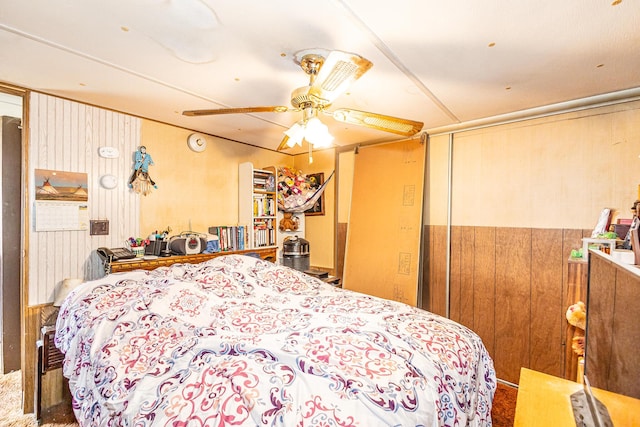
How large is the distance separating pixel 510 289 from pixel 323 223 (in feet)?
7.05

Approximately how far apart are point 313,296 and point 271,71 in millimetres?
1588

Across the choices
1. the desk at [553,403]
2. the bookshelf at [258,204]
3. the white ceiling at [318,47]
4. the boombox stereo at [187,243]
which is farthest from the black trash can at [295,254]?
the desk at [553,403]

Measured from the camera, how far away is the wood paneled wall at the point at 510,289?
232cm

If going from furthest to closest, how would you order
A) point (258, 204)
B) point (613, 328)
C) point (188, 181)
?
point (258, 204)
point (188, 181)
point (613, 328)

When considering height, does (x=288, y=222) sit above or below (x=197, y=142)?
below

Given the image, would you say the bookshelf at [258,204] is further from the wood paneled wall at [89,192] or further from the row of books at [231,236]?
the wood paneled wall at [89,192]

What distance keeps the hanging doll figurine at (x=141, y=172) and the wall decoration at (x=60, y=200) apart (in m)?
0.34

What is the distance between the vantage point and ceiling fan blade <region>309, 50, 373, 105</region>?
4.08ft

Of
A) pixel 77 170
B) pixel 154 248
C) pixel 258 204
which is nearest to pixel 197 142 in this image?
pixel 258 204

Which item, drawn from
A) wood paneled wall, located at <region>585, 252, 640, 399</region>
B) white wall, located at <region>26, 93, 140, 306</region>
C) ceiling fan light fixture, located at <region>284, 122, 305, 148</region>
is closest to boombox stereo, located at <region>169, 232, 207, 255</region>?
white wall, located at <region>26, 93, 140, 306</region>

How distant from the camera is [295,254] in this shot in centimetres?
343

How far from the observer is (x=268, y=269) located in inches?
97.0

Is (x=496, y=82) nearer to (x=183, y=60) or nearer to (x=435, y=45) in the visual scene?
(x=435, y=45)

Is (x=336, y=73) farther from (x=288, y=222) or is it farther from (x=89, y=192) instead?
(x=288, y=222)
